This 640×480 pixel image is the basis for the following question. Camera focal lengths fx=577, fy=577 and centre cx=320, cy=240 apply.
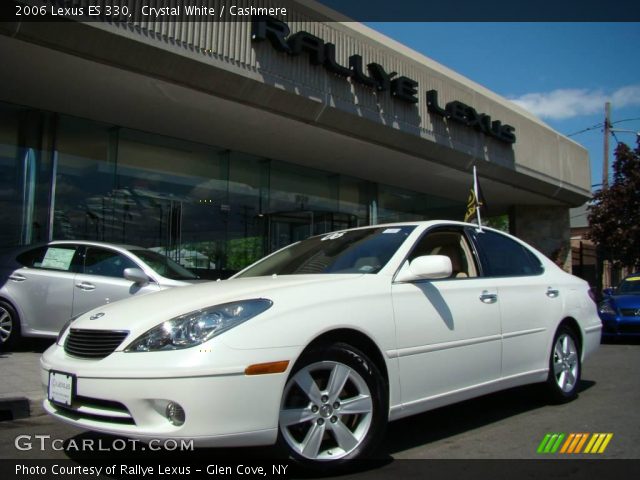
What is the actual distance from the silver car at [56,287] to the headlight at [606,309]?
7433mm

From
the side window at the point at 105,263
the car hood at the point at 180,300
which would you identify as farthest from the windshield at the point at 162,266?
the car hood at the point at 180,300

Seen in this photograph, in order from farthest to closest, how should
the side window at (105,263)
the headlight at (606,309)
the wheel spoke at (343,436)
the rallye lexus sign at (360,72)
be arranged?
the headlight at (606,309), the rallye lexus sign at (360,72), the side window at (105,263), the wheel spoke at (343,436)

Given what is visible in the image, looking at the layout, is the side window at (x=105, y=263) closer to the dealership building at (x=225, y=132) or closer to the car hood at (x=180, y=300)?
the dealership building at (x=225, y=132)

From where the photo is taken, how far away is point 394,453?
3580 millimetres

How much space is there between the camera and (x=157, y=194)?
11992 millimetres

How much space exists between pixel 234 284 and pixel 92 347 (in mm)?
885

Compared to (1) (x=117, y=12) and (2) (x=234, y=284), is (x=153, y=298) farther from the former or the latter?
(1) (x=117, y=12)

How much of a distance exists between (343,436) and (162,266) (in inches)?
208

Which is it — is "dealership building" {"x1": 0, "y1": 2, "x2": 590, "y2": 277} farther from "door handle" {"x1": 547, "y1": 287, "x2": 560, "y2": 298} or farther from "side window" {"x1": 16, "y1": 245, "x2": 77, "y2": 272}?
"door handle" {"x1": 547, "y1": 287, "x2": 560, "y2": 298}

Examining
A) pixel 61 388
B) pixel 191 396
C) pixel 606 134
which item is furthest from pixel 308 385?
pixel 606 134

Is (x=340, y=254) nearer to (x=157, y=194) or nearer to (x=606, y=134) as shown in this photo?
(x=157, y=194)

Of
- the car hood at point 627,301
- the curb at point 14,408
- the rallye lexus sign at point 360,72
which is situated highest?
the rallye lexus sign at point 360,72

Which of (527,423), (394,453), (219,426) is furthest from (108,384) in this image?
(527,423)

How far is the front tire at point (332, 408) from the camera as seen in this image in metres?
3.01
